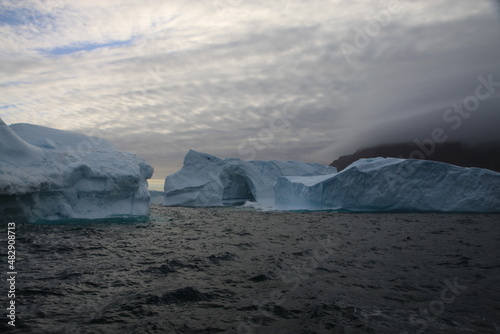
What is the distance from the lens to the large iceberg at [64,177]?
9547 mm

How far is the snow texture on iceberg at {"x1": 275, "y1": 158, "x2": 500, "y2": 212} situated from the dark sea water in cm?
1032

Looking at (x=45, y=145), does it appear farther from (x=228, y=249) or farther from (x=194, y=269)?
(x=194, y=269)

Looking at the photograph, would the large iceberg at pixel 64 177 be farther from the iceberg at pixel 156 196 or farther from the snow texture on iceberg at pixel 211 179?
the iceberg at pixel 156 196

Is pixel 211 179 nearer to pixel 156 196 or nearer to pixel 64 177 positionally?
pixel 156 196

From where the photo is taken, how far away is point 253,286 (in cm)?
463

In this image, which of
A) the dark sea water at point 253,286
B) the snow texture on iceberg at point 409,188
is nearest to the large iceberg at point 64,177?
the dark sea water at point 253,286

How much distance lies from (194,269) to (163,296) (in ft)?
4.73

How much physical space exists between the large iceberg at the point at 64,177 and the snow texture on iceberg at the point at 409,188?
37.0ft

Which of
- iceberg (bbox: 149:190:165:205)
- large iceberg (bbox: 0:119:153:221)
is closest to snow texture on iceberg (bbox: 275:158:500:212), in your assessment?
large iceberg (bbox: 0:119:153:221)

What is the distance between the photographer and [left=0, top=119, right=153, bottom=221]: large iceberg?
9.55 meters

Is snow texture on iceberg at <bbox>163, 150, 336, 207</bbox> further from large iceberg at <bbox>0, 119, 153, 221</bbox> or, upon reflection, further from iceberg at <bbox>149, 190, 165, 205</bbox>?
large iceberg at <bbox>0, 119, 153, 221</bbox>

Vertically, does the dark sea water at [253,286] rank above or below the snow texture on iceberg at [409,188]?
below

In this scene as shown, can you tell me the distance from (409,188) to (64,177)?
16.7 meters

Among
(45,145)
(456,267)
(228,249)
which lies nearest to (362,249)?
(456,267)
